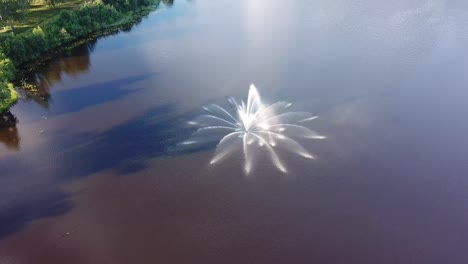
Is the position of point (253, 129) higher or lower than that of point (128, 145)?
higher

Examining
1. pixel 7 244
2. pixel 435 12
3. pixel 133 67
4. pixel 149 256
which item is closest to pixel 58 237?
pixel 7 244

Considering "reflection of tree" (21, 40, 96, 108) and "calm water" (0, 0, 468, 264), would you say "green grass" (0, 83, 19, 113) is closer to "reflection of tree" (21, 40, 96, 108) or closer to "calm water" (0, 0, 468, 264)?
"reflection of tree" (21, 40, 96, 108)

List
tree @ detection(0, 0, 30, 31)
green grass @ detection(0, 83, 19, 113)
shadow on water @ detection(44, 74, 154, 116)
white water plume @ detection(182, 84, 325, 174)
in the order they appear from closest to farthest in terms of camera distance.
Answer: white water plume @ detection(182, 84, 325, 174), shadow on water @ detection(44, 74, 154, 116), green grass @ detection(0, 83, 19, 113), tree @ detection(0, 0, 30, 31)

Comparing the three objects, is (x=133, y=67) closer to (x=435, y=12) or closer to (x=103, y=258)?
(x=103, y=258)

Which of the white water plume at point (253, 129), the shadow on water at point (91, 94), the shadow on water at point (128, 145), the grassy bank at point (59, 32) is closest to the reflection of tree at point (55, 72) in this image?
the shadow on water at point (91, 94)

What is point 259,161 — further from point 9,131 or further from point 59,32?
point 59,32

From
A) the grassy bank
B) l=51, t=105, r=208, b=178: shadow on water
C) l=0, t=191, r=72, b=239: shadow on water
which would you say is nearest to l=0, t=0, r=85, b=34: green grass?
the grassy bank

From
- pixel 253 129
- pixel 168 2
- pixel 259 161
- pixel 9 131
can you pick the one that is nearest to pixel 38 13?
pixel 168 2
